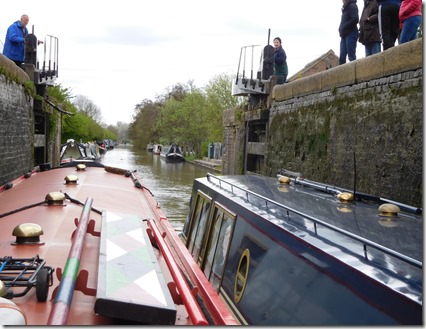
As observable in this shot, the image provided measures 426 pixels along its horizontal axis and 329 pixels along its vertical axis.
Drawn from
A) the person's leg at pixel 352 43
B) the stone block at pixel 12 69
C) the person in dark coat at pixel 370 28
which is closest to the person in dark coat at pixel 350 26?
the person's leg at pixel 352 43

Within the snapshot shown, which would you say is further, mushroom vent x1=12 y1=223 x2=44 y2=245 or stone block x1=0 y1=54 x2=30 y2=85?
stone block x1=0 y1=54 x2=30 y2=85

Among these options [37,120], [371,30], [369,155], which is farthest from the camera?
[37,120]

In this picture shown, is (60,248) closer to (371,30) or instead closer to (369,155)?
(369,155)

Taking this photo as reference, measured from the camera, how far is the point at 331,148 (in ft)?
26.6

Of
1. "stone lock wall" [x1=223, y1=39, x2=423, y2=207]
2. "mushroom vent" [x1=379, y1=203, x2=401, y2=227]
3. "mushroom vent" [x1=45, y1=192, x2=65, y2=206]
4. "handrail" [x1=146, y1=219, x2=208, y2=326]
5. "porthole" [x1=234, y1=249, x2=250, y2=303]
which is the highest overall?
"stone lock wall" [x1=223, y1=39, x2=423, y2=207]

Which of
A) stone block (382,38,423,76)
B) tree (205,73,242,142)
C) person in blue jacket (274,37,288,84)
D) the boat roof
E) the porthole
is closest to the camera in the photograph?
the boat roof

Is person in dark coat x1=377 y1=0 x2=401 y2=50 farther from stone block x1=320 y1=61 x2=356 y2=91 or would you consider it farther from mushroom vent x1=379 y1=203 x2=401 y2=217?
mushroom vent x1=379 y1=203 x2=401 y2=217

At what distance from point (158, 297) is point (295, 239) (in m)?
1.08

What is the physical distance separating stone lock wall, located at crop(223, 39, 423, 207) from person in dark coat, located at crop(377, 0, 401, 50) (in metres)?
0.43

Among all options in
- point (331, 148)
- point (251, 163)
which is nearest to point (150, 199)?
point (331, 148)

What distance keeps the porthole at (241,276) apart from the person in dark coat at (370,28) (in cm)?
532

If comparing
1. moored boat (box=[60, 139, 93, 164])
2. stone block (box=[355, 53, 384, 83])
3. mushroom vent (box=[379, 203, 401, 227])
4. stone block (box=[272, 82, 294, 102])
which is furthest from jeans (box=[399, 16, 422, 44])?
moored boat (box=[60, 139, 93, 164])

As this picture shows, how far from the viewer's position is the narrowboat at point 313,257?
221 centimetres

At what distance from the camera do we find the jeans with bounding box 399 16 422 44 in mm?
6512
